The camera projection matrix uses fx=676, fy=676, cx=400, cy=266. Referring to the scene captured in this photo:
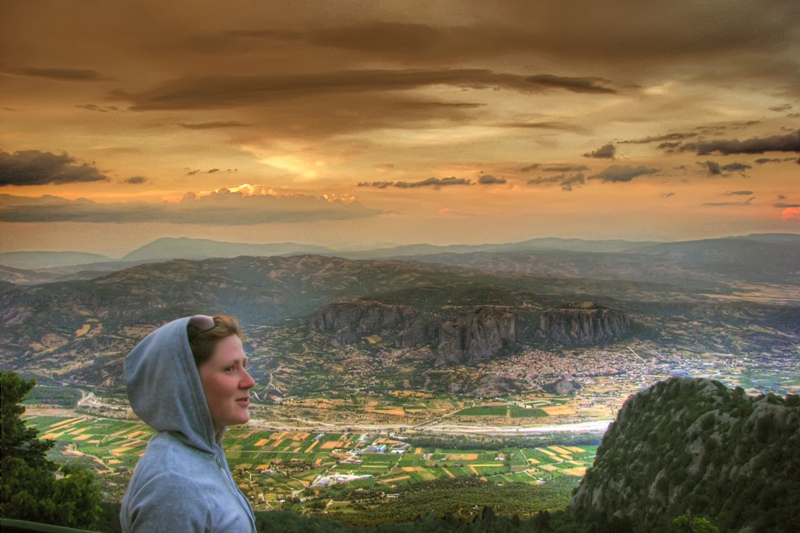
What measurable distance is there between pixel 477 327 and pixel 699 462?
1404cm

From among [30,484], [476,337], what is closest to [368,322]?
[476,337]

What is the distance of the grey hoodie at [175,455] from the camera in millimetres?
1494

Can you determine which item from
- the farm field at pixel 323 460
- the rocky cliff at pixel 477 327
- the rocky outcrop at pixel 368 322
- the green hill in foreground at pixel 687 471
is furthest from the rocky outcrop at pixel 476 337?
the green hill in foreground at pixel 687 471

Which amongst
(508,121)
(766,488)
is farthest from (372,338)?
(766,488)

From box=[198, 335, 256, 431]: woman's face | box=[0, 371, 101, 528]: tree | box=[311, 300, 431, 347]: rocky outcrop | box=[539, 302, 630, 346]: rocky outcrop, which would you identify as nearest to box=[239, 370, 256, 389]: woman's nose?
box=[198, 335, 256, 431]: woman's face

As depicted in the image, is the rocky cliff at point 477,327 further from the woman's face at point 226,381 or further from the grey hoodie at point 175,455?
the grey hoodie at point 175,455

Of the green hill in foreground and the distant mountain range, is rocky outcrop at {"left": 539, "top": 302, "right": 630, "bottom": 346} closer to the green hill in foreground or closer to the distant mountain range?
the distant mountain range

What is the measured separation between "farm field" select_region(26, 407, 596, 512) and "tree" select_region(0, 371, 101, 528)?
294 inches

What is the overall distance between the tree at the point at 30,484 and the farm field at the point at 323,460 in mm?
7464

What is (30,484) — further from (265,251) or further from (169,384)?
(265,251)

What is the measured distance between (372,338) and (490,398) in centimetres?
545

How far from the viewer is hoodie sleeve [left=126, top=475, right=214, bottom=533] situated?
1.49 metres

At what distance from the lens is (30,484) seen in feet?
A: 21.1

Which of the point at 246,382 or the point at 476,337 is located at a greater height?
the point at 246,382
